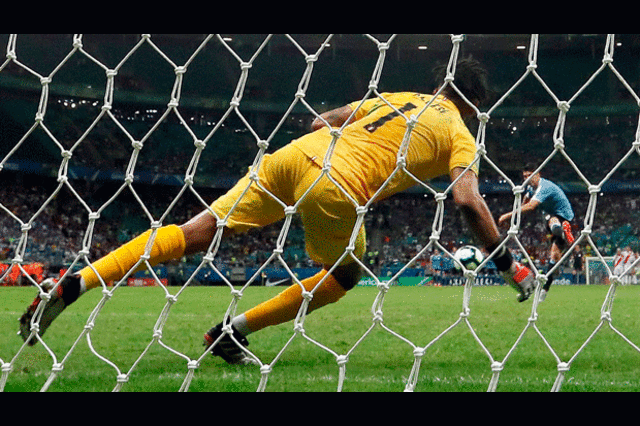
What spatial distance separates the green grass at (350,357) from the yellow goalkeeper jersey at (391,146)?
0.84 m

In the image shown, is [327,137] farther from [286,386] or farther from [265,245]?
[265,245]

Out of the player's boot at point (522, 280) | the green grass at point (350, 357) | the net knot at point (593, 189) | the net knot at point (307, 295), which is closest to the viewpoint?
the net knot at point (593, 189)

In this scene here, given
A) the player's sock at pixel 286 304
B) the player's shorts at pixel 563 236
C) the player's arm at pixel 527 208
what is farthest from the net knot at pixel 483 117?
the player's shorts at pixel 563 236

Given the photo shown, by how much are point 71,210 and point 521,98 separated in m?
15.3

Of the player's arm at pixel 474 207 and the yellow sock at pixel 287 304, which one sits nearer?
the player's arm at pixel 474 207

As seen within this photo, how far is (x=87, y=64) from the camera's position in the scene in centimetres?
2130

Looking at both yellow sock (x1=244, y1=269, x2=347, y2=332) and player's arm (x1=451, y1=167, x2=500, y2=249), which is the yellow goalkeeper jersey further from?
yellow sock (x1=244, y1=269, x2=347, y2=332)

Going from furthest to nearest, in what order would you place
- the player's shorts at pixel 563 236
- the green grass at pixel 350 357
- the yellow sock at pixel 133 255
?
the player's shorts at pixel 563 236 < the yellow sock at pixel 133 255 < the green grass at pixel 350 357

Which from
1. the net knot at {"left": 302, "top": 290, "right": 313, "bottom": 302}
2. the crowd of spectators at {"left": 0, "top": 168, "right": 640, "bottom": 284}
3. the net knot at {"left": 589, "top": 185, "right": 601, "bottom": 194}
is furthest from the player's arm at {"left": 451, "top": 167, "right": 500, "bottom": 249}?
the crowd of spectators at {"left": 0, "top": 168, "right": 640, "bottom": 284}

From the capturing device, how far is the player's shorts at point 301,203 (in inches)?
107

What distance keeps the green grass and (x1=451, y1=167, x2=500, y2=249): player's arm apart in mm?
612

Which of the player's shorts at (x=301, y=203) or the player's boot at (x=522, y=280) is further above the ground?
the player's shorts at (x=301, y=203)

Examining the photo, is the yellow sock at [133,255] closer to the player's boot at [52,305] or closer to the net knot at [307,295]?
the player's boot at [52,305]

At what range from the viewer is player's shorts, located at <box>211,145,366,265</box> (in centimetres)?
273
